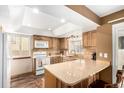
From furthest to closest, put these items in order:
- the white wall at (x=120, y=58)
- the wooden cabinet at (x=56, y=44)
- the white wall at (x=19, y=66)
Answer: the white wall at (x=120, y=58), the wooden cabinet at (x=56, y=44), the white wall at (x=19, y=66)

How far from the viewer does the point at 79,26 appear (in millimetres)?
1268

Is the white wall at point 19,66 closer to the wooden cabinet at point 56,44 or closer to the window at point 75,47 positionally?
the wooden cabinet at point 56,44

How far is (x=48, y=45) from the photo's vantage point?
108 centimetres

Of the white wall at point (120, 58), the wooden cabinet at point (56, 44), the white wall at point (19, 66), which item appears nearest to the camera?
the white wall at point (19, 66)

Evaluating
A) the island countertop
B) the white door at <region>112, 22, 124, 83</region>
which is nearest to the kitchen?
the island countertop

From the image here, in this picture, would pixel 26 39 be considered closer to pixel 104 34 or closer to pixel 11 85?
pixel 11 85

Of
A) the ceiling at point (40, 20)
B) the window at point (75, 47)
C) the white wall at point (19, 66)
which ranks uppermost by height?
the ceiling at point (40, 20)

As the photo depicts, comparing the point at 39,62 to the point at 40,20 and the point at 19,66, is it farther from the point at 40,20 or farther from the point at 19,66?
the point at 40,20

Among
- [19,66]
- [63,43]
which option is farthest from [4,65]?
[63,43]

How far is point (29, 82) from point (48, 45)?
1.26 ft

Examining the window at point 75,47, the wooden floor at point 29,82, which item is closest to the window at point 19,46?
the wooden floor at point 29,82

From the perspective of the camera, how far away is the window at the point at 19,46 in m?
0.95

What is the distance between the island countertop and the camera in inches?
41.3

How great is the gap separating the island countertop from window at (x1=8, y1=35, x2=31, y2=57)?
0.25m
